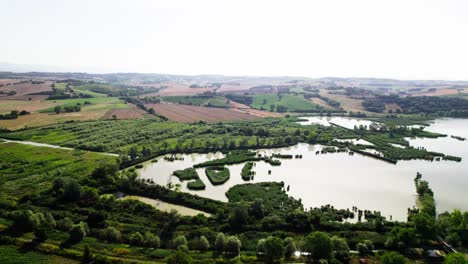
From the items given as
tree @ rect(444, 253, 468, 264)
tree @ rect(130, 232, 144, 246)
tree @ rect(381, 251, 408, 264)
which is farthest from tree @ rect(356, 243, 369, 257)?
tree @ rect(130, 232, 144, 246)

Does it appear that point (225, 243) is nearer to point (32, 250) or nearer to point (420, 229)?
point (32, 250)

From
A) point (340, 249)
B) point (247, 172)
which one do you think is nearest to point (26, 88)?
point (247, 172)

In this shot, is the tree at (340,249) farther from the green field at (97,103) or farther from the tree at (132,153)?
the green field at (97,103)

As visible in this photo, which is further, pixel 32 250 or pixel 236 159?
pixel 236 159

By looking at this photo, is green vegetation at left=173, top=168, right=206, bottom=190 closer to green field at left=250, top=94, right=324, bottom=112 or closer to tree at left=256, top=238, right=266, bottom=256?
tree at left=256, top=238, right=266, bottom=256

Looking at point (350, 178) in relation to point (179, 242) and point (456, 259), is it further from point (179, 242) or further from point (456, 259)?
point (179, 242)

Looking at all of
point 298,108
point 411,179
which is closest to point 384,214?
point 411,179

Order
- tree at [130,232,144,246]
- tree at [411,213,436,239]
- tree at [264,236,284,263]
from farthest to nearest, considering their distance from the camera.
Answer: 1. tree at [411,213,436,239]
2. tree at [130,232,144,246]
3. tree at [264,236,284,263]
